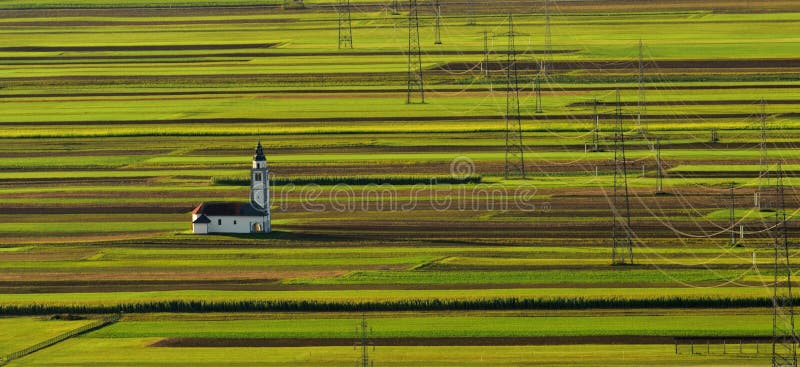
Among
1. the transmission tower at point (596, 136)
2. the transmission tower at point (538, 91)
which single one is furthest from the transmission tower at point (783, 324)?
the transmission tower at point (538, 91)

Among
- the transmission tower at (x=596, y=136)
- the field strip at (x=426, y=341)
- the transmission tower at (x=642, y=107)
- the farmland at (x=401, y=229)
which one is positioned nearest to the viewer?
the field strip at (x=426, y=341)

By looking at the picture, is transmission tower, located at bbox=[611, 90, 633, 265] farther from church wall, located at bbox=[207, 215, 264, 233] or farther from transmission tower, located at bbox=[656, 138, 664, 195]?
church wall, located at bbox=[207, 215, 264, 233]

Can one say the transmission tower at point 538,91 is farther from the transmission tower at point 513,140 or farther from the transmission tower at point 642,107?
the transmission tower at point 642,107

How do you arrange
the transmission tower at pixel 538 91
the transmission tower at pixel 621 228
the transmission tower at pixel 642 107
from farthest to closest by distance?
the transmission tower at pixel 538 91 → the transmission tower at pixel 642 107 → the transmission tower at pixel 621 228

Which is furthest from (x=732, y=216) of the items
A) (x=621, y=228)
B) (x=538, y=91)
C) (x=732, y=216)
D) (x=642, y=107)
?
(x=538, y=91)

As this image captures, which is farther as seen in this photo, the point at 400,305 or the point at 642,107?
the point at 642,107

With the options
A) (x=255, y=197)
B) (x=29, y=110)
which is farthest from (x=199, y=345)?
(x=29, y=110)

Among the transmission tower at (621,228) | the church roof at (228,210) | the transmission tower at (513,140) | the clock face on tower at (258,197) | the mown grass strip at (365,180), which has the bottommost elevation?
the transmission tower at (621,228)

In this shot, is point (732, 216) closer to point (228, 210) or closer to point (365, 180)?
point (365, 180)

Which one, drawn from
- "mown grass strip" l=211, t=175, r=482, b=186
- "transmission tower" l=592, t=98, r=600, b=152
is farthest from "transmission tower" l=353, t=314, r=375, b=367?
"transmission tower" l=592, t=98, r=600, b=152
